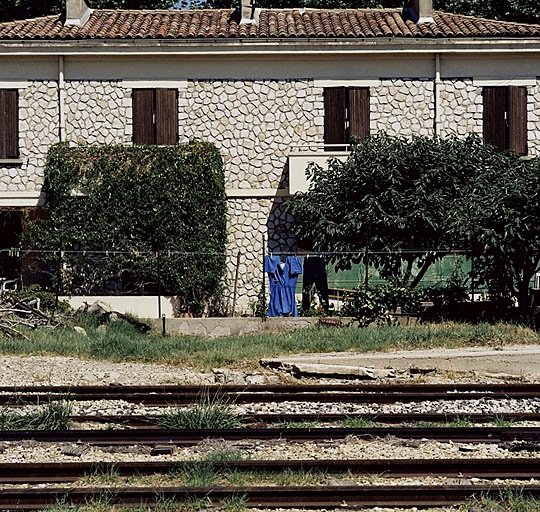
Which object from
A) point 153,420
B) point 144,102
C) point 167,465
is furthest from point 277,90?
point 167,465

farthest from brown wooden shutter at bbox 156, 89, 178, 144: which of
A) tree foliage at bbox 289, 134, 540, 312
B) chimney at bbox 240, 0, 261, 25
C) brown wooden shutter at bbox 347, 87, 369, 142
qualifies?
brown wooden shutter at bbox 347, 87, 369, 142

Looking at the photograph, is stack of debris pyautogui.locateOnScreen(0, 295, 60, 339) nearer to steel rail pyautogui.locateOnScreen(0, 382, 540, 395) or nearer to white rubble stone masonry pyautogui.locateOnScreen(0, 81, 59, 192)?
white rubble stone masonry pyautogui.locateOnScreen(0, 81, 59, 192)

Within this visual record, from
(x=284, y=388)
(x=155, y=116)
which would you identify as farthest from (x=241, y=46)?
(x=284, y=388)

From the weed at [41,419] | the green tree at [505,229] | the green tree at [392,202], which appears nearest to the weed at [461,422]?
the weed at [41,419]

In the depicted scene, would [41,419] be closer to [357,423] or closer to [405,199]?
[357,423]

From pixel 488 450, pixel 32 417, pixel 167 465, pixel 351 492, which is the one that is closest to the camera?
pixel 351 492

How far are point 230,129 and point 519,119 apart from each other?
341 inches

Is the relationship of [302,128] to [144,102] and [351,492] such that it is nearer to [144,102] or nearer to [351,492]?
[144,102]

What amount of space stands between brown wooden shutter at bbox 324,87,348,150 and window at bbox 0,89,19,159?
9.17 metres

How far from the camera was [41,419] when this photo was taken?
11438 millimetres

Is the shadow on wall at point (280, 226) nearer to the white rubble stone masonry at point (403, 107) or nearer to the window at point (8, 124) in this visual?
the white rubble stone masonry at point (403, 107)

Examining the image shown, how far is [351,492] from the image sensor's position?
27.5 feet

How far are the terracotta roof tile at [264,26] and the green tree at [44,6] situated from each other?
5.95 meters

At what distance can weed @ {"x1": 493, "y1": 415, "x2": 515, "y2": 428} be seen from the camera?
458 inches
